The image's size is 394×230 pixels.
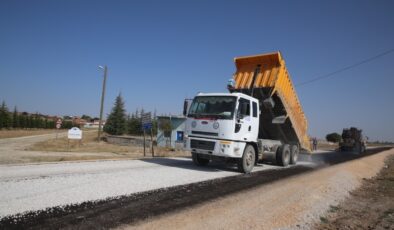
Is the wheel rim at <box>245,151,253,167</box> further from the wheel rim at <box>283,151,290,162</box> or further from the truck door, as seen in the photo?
the wheel rim at <box>283,151,290,162</box>

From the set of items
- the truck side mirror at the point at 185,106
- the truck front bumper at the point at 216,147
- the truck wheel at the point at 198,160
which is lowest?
the truck wheel at the point at 198,160

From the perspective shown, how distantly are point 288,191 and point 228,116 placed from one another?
3.49 m

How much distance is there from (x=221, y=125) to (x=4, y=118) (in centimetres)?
7098

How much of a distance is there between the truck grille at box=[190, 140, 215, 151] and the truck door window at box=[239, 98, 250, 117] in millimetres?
1511

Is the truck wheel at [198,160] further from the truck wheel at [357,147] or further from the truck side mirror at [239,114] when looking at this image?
the truck wheel at [357,147]

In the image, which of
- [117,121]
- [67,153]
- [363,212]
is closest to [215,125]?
[363,212]

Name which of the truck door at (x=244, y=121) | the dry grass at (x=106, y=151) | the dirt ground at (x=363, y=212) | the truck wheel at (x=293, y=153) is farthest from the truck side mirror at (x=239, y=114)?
the dry grass at (x=106, y=151)

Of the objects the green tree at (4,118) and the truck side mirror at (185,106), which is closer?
the truck side mirror at (185,106)

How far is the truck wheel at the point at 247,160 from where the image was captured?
40.7 ft

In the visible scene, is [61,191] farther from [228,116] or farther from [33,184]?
[228,116]

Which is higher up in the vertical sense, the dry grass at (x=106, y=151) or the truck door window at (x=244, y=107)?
the truck door window at (x=244, y=107)

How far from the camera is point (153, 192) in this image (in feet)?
26.3

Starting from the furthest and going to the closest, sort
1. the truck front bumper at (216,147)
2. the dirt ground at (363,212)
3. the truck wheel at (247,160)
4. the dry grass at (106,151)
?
1. the dry grass at (106,151)
2. the truck wheel at (247,160)
3. the truck front bumper at (216,147)
4. the dirt ground at (363,212)

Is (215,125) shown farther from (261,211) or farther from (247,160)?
(261,211)
